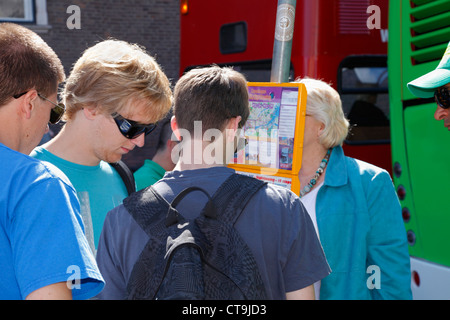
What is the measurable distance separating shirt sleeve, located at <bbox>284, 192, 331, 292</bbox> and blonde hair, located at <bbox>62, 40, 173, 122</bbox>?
0.90 metres

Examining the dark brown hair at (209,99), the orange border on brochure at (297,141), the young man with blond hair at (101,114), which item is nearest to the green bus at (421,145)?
the orange border on brochure at (297,141)

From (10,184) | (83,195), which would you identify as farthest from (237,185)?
(83,195)

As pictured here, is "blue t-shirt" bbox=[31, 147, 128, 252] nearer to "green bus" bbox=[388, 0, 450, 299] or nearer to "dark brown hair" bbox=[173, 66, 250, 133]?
"dark brown hair" bbox=[173, 66, 250, 133]

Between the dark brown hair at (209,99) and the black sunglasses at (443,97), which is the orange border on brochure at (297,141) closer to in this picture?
Answer: the dark brown hair at (209,99)

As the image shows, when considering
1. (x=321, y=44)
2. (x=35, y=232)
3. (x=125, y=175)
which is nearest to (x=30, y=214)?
(x=35, y=232)

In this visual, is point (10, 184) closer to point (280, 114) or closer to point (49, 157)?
point (49, 157)

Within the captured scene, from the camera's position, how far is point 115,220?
62.3 inches

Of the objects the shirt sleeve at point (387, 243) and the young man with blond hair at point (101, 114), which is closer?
the young man with blond hair at point (101, 114)

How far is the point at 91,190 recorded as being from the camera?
2.26 meters

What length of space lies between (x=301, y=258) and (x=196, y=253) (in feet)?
1.23

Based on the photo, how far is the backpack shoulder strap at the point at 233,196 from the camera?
148cm

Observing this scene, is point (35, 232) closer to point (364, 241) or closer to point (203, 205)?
point (203, 205)

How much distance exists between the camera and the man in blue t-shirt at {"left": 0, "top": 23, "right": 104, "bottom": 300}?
122 centimetres
